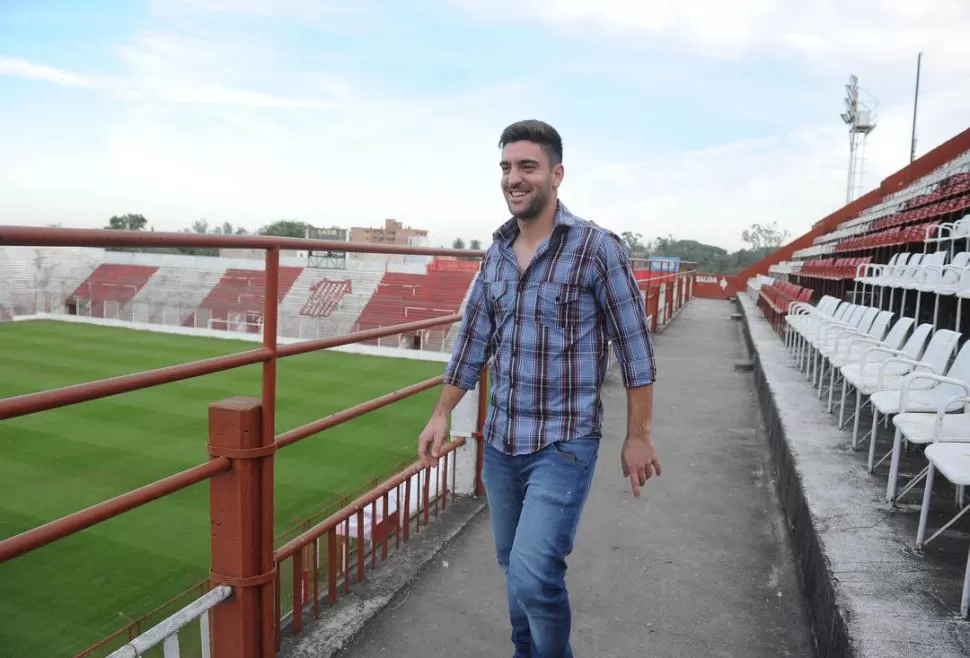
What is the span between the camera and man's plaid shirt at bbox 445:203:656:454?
184 cm

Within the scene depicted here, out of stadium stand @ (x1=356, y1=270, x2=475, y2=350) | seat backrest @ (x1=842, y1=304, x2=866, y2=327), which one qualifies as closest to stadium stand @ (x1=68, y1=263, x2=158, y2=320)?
stadium stand @ (x1=356, y1=270, x2=475, y2=350)

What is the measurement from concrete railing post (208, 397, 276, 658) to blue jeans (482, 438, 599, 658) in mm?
650

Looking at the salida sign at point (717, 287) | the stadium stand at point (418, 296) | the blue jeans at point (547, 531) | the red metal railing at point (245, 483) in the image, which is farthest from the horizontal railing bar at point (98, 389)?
the salida sign at point (717, 287)

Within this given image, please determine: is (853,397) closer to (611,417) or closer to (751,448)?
(751,448)

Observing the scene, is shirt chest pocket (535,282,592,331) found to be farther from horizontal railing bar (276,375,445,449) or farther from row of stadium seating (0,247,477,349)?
row of stadium seating (0,247,477,349)

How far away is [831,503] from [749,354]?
24.3 feet

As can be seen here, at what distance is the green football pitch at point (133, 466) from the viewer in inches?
296

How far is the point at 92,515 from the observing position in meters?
1.43

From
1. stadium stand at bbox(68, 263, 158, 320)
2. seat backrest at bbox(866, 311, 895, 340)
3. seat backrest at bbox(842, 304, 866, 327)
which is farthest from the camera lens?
stadium stand at bbox(68, 263, 158, 320)

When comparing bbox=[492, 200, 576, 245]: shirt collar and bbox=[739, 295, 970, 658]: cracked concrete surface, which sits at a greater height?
bbox=[492, 200, 576, 245]: shirt collar

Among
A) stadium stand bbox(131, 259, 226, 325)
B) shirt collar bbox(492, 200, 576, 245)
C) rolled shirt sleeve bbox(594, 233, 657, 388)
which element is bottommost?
stadium stand bbox(131, 259, 226, 325)

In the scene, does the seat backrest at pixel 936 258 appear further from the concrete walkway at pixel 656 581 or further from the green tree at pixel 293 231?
the green tree at pixel 293 231

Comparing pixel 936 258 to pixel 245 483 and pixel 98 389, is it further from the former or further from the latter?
pixel 98 389

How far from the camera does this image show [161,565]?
8.40 metres
